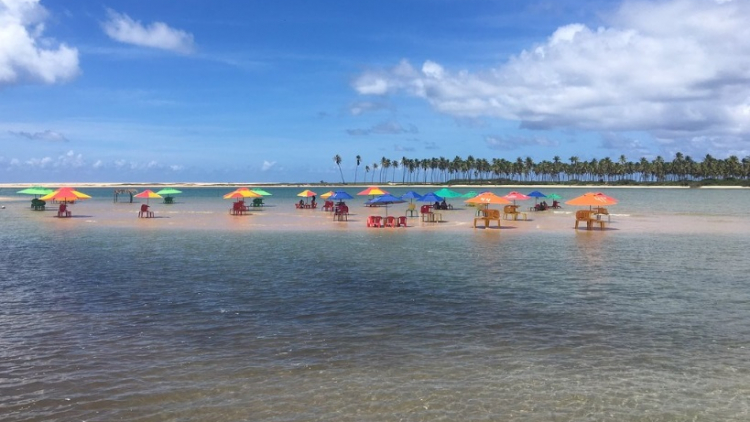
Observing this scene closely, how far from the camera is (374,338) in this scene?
34.8ft

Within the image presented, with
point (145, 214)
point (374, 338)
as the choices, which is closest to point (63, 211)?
point (145, 214)

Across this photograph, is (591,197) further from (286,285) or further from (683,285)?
(286,285)

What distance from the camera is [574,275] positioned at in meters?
17.6

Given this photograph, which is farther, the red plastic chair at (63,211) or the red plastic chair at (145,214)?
the red plastic chair at (63,211)

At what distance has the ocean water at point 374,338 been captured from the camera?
7.55 metres

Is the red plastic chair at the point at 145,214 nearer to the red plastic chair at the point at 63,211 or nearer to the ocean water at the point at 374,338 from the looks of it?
the red plastic chair at the point at 63,211

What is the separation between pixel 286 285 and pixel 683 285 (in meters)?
11.2

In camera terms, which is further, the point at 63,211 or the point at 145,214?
the point at 145,214

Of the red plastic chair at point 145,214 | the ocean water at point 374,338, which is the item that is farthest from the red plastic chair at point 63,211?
the ocean water at point 374,338

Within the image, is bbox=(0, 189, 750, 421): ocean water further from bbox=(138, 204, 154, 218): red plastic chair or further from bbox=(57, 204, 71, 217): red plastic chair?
bbox=(57, 204, 71, 217): red plastic chair

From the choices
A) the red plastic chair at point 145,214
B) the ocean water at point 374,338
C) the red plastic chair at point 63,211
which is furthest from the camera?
the red plastic chair at point 63,211

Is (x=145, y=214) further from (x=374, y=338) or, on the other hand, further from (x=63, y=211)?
(x=374, y=338)

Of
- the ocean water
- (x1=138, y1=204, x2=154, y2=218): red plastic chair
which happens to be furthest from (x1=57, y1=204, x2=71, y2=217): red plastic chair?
the ocean water

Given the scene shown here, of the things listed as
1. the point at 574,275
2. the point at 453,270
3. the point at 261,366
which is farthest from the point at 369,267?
the point at 261,366
